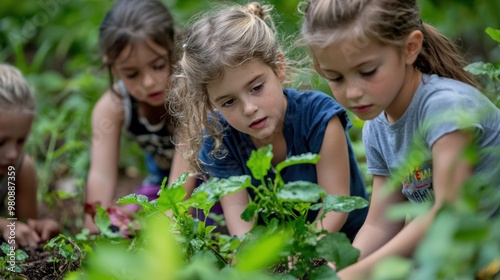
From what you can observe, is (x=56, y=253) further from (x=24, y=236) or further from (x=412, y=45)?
(x=412, y=45)

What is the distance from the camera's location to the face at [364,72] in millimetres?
1838

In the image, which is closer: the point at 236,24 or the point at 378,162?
the point at 378,162

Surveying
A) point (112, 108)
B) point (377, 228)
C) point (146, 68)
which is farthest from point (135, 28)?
point (377, 228)

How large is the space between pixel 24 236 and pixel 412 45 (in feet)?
6.25

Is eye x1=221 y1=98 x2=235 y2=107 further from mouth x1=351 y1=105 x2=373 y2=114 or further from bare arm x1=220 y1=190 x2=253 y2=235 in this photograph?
mouth x1=351 y1=105 x2=373 y2=114

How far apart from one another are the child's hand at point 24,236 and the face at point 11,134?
29 cm

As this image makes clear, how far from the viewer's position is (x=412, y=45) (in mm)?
1927

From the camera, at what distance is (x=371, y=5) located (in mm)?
1876

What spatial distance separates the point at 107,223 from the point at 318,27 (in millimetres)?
1121

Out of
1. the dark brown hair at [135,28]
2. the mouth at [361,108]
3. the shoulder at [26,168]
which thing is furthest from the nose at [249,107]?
the shoulder at [26,168]

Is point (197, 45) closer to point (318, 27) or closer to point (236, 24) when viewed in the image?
point (236, 24)

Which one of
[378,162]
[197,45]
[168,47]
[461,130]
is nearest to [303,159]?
[461,130]

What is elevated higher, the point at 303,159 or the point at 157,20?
the point at 303,159

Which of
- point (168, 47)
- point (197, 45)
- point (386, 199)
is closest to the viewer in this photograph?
point (386, 199)
